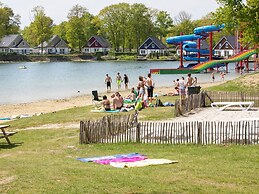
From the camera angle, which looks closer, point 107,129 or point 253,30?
point 107,129

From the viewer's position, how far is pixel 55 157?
1458 centimetres

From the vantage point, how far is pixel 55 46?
15988cm

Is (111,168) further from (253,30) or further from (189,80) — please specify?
(253,30)

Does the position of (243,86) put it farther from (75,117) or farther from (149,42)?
(149,42)

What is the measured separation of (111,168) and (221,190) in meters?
3.08

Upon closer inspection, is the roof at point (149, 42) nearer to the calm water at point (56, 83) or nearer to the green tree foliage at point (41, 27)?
the green tree foliage at point (41, 27)

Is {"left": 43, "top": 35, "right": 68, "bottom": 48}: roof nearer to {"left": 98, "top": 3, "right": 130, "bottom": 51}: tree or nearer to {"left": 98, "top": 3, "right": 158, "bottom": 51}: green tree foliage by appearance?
{"left": 98, "top": 3, "right": 158, "bottom": 51}: green tree foliage

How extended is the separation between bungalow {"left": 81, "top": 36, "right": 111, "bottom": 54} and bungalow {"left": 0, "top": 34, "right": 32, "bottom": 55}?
17.5m

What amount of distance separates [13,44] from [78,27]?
19503 mm

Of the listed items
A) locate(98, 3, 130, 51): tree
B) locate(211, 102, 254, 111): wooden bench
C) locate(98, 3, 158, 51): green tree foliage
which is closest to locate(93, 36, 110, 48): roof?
locate(98, 3, 158, 51): green tree foliage

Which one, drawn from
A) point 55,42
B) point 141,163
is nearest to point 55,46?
point 55,42

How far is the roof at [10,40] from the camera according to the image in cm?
15625

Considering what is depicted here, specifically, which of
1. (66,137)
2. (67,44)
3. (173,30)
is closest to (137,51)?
(173,30)

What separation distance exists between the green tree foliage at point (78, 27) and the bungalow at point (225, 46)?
3880cm
